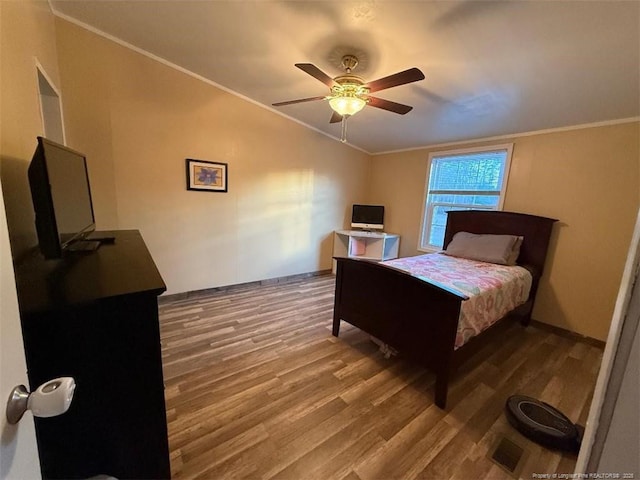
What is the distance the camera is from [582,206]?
2672 millimetres

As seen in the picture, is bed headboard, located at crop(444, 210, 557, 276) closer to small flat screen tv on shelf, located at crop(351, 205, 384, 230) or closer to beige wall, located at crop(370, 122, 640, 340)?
beige wall, located at crop(370, 122, 640, 340)

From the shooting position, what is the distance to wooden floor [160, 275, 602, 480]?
1.38m

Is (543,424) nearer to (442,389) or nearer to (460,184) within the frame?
(442,389)

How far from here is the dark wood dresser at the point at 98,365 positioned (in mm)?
802

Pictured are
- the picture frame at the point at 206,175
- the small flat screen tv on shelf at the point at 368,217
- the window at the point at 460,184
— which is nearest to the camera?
the picture frame at the point at 206,175

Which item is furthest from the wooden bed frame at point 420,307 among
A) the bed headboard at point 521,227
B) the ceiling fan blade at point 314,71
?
the ceiling fan blade at point 314,71

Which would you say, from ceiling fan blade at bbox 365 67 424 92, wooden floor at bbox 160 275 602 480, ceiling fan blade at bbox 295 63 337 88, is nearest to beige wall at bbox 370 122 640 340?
wooden floor at bbox 160 275 602 480

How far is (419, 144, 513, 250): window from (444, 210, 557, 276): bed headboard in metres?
0.18

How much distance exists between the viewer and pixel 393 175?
4523 millimetres

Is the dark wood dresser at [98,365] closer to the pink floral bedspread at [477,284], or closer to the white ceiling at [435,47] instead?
the pink floral bedspread at [477,284]

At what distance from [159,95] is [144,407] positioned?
3.07m

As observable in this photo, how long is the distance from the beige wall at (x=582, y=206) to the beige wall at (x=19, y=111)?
424 centimetres

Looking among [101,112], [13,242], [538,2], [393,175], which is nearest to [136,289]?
[13,242]

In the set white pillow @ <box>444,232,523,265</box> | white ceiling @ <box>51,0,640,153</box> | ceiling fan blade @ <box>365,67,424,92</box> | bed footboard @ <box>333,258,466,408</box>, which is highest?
white ceiling @ <box>51,0,640,153</box>
